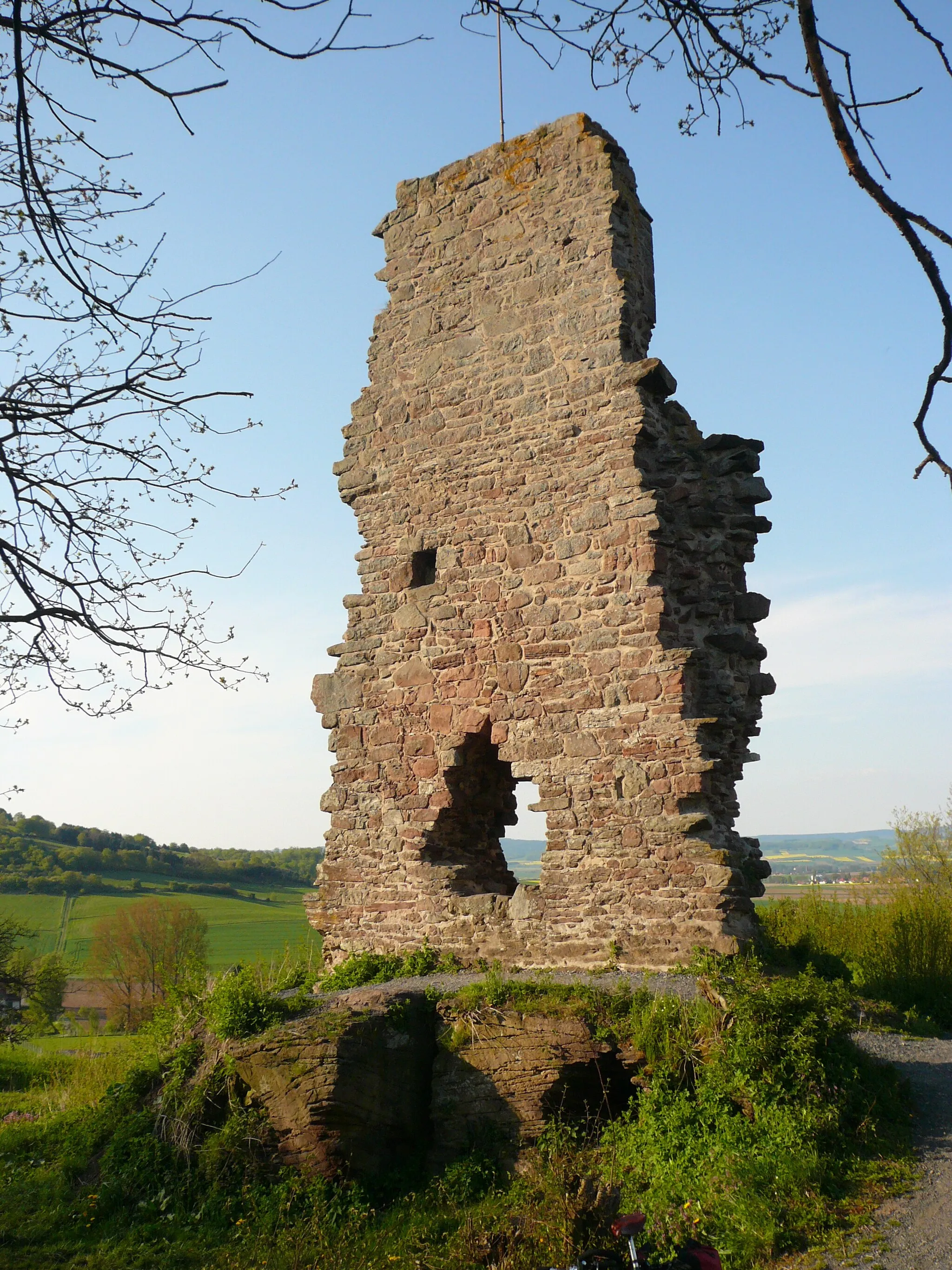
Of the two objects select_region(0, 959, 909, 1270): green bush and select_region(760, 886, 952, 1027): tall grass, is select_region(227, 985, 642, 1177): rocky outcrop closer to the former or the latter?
select_region(0, 959, 909, 1270): green bush

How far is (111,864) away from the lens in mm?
44469

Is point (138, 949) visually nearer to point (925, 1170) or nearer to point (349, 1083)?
point (349, 1083)

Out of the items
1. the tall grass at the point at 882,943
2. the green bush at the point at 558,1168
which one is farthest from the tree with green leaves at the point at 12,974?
the tall grass at the point at 882,943

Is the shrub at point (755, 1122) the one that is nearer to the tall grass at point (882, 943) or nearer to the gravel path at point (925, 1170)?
the gravel path at point (925, 1170)

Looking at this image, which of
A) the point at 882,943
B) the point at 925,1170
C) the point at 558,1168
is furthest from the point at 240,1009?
the point at 882,943

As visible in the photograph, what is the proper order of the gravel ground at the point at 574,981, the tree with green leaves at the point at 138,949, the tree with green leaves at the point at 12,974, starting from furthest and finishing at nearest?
the tree with green leaves at the point at 138,949 → the tree with green leaves at the point at 12,974 → the gravel ground at the point at 574,981

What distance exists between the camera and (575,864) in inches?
318

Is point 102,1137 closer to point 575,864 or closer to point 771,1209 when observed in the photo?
point 575,864

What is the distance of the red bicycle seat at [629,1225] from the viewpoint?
4816 millimetres

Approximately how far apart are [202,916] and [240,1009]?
1091 inches

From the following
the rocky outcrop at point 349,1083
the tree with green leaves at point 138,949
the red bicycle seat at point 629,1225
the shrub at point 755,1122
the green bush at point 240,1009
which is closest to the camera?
the red bicycle seat at point 629,1225

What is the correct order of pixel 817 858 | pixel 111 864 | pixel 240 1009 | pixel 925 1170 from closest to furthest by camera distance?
pixel 925 1170 < pixel 240 1009 < pixel 111 864 < pixel 817 858

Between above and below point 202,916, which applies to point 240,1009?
above

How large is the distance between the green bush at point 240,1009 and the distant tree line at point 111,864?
29780 millimetres
